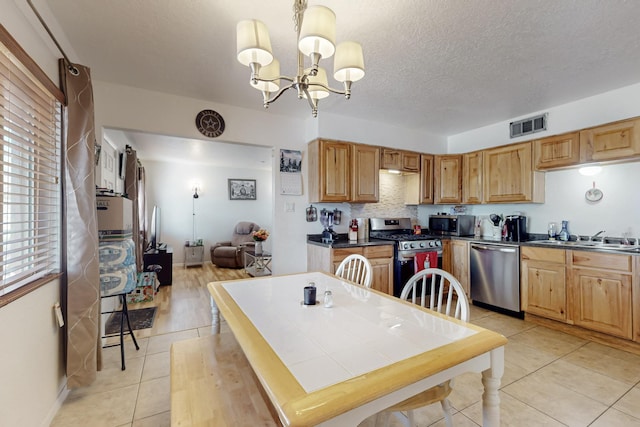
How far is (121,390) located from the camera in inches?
77.2

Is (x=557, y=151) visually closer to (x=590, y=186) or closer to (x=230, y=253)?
(x=590, y=186)

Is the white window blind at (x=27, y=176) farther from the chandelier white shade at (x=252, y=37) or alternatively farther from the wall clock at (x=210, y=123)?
the wall clock at (x=210, y=123)

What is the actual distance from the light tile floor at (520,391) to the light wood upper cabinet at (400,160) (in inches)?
93.1

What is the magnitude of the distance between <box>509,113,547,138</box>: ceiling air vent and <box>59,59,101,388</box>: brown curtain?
4.38 m

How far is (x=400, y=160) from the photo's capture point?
3930 mm

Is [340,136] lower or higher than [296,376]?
higher

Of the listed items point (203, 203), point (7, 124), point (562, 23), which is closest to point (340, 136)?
point (562, 23)

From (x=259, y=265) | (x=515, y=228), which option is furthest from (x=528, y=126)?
(x=259, y=265)

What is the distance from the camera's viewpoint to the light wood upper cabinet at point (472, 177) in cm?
380

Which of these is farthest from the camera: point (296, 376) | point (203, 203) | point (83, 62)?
point (203, 203)

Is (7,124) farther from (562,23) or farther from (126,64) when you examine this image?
(562,23)

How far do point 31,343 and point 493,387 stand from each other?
2196mm

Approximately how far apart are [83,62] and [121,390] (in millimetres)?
2504

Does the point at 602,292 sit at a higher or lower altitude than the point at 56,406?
higher
